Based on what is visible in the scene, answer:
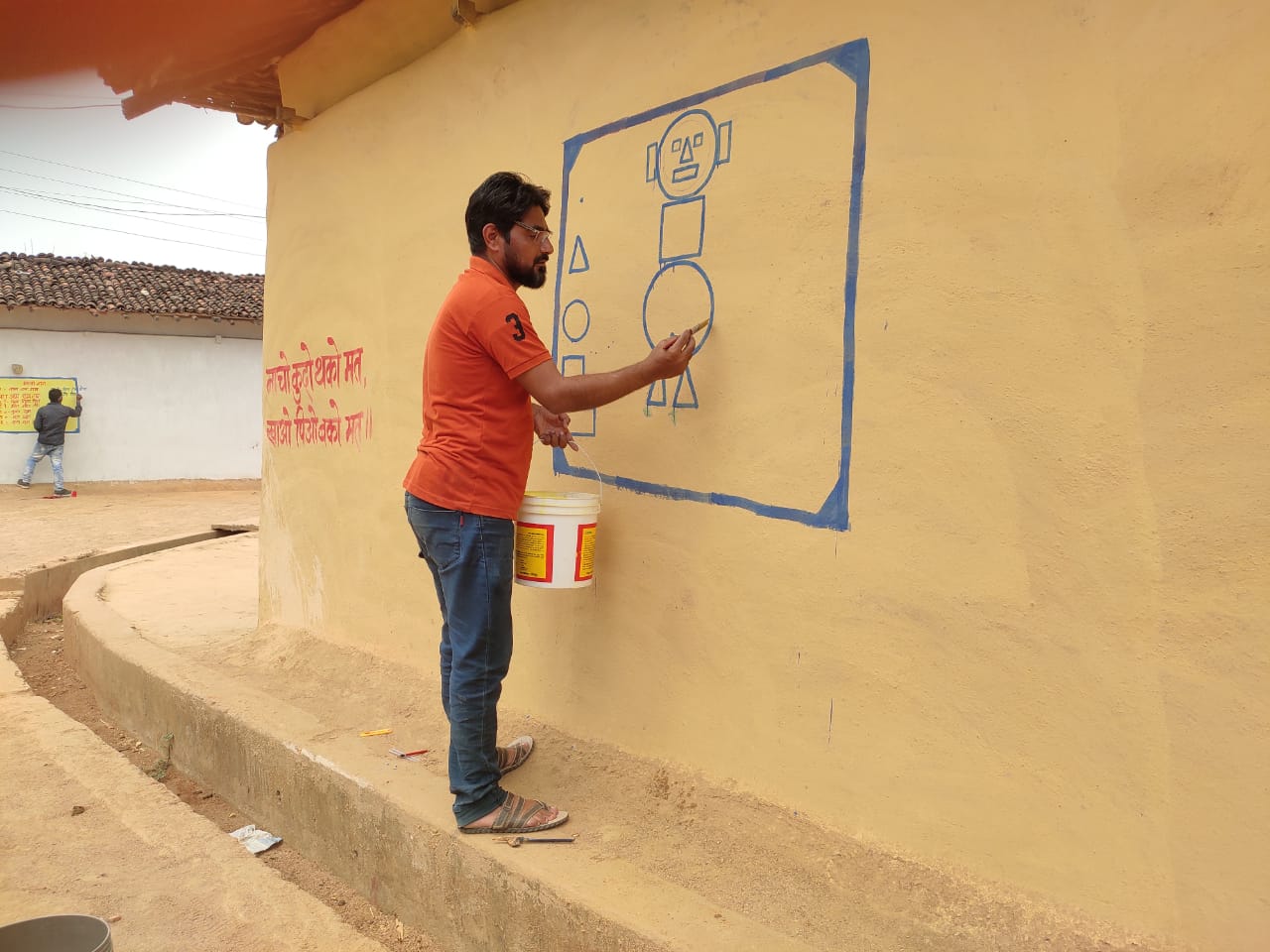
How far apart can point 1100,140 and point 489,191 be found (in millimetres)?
1546

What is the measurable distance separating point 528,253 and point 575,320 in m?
0.55

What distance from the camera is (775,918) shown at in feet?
7.02

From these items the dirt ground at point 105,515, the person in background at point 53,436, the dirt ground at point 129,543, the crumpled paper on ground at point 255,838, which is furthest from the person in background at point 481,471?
the person in background at point 53,436

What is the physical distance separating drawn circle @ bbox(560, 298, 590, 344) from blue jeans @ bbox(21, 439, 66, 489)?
54.3ft

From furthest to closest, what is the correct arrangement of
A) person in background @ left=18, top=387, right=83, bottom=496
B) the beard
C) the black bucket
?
person in background @ left=18, top=387, right=83, bottom=496 < the beard < the black bucket

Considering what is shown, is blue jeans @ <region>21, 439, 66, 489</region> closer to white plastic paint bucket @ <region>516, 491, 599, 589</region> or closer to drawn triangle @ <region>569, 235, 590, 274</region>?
drawn triangle @ <region>569, 235, 590, 274</region>

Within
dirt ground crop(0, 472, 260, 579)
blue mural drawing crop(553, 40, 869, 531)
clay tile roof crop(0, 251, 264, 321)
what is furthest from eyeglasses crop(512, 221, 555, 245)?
clay tile roof crop(0, 251, 264, 321)

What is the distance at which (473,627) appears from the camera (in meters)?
2.54

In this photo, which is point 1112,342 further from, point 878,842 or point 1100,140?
point 878,842

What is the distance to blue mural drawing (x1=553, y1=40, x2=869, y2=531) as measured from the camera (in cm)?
236

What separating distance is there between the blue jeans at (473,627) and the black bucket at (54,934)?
94cm

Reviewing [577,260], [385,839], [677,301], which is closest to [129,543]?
[385,839]

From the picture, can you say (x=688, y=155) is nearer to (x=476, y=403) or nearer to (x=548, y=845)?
(x=476, y=403)

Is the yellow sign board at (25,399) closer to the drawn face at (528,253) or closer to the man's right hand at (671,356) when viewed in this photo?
the drawn face at (528,253)
